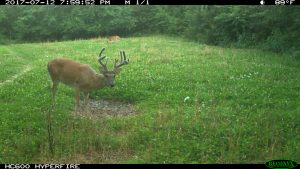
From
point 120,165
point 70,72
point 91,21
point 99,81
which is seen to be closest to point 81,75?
point 70,72

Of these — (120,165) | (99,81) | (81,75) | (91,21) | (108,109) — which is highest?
(91,21)

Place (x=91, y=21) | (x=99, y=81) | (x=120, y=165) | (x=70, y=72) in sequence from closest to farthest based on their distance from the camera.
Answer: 1. (x=120, y=165)
2. (x=99, y=81)
3. (x=70, y=72)
4. (x=91, y=21)

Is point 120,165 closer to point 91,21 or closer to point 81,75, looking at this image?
point 81,75

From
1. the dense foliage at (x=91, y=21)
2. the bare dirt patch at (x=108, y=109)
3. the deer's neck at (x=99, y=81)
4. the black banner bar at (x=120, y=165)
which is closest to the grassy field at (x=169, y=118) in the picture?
the bare dirt patch at (x=108, y=109)

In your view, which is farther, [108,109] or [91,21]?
[91,21]

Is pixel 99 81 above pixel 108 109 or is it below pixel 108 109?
above

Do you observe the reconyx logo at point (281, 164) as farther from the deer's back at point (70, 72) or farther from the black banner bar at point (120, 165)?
the deer's back at point (70, 72)

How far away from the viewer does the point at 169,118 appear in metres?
13.8

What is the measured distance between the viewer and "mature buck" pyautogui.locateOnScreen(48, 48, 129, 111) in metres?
15.0

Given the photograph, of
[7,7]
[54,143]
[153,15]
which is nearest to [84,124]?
[54,143]

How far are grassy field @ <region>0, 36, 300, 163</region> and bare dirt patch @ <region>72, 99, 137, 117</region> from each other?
31cm

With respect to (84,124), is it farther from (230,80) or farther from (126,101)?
(230,80)

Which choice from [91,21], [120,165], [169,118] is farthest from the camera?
[91,21]

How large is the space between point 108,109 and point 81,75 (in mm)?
1407
